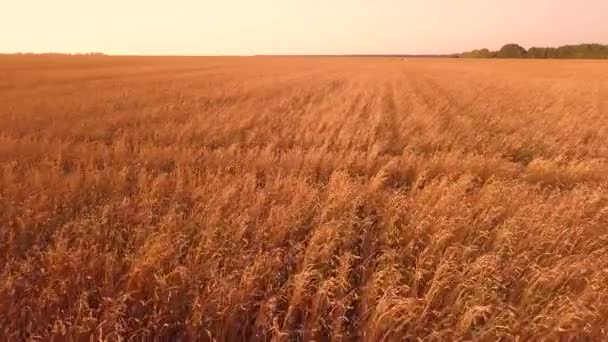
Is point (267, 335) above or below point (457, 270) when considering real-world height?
below

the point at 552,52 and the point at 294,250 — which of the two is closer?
the point at 294,250

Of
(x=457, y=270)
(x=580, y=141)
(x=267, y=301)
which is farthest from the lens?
(x=580, y=141)

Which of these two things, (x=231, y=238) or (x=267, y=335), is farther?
(x=231, y=238)

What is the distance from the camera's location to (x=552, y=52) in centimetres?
12012

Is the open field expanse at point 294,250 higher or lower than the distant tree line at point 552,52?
lower

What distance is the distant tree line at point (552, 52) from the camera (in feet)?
358

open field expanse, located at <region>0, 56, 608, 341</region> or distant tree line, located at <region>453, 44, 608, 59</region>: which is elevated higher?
distant tree line, located at <region>453, 44, 608, 59</region>

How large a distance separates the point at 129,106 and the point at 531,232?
14339 mm

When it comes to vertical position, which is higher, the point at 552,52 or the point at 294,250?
the point at 552,52

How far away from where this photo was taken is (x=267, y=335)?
286cm

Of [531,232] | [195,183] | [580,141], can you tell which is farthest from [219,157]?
[580,141]

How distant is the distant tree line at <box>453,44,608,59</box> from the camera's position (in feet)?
358

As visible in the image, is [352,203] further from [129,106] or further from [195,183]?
[129,106]

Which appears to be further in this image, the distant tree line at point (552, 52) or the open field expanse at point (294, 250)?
the distant tree line at point (552, 52)
